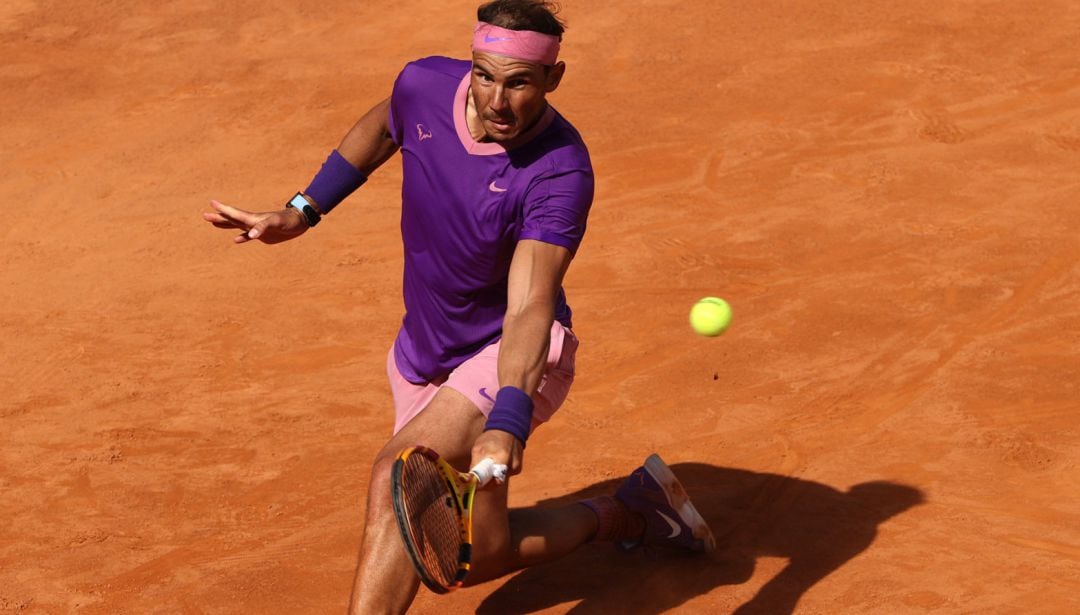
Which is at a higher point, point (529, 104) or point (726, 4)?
point (529, 104)

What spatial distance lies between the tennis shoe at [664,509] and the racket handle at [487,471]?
5.73ft

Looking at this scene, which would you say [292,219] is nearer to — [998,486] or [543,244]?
[543,244]

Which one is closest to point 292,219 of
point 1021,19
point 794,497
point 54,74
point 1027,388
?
point 794,497

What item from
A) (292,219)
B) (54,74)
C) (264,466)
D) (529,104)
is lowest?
(54,74)

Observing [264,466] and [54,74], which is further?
[54,74]

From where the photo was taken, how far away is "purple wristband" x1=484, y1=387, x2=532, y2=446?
161 inches

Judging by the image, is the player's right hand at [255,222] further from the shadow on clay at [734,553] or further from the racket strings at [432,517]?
the shadow on clay at [734,553]

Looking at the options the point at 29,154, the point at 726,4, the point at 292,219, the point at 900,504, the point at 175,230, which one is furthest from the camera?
the point at 726,4

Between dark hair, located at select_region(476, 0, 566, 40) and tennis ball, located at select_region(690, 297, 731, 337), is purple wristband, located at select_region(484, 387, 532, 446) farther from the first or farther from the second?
tennis ball, located at select_region(690, 297, 731, 337)

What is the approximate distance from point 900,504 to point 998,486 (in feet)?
1.46

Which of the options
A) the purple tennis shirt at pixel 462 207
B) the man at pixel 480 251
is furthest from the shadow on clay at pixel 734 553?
the purple tennis shirt at pixel 462 207

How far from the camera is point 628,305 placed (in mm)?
7984

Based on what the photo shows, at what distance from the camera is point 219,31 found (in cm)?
1185

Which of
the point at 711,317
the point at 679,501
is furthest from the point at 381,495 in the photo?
the point at 711,317
